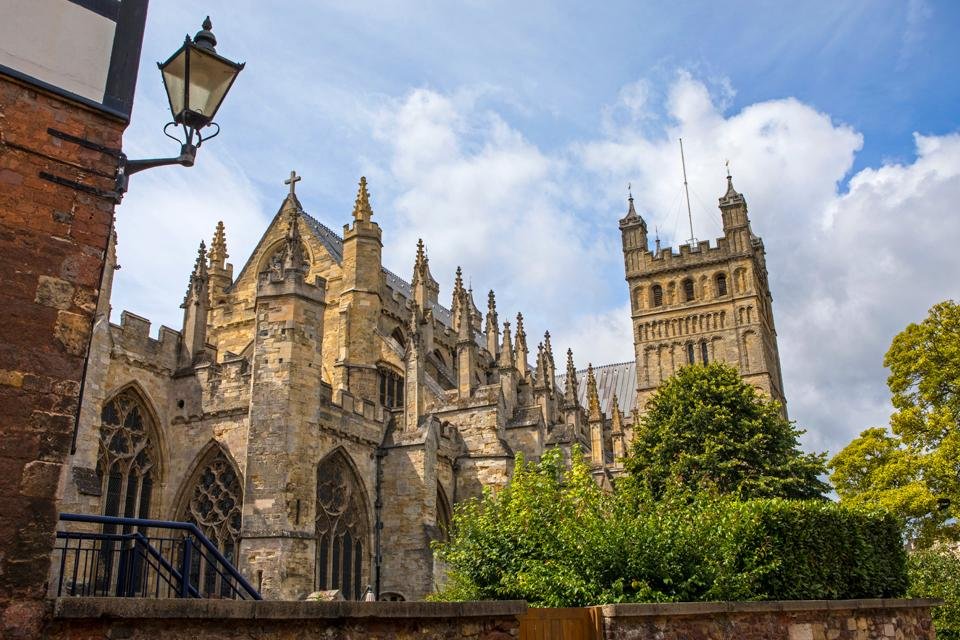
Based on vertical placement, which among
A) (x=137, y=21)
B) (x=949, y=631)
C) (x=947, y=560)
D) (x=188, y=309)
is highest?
(x=188, y=309)

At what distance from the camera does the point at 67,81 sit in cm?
702

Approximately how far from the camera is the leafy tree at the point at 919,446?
20.9 meters

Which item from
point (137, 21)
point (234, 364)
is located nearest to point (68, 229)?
point (137, 21)

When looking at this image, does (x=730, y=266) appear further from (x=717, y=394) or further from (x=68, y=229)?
(x=68, y=229)

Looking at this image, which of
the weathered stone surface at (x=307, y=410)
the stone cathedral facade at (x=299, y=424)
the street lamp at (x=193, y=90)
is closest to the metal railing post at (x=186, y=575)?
the weathered stone surface at (x=307, y=410)

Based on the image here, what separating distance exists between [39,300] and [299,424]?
1220cm

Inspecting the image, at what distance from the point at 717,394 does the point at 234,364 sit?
1394 cm

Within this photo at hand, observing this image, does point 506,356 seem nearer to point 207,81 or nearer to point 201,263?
point 201,263

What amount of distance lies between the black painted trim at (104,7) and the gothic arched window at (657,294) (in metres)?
52.4

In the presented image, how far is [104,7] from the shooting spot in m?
7.40

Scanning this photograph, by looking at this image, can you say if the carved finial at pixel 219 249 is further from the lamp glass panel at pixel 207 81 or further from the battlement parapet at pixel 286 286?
the lamp glass panel at pixel 207 81

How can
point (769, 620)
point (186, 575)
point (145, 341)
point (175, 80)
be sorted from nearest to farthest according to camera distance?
point (186, 575), point (175, 80), point (769, 620), point (145, 341)

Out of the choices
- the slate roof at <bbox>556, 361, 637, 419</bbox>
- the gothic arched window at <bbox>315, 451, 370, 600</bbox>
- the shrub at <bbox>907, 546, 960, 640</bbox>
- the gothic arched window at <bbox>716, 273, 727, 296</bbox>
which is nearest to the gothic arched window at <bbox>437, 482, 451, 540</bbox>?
the gothic arched window at <bbox>315, 451, 370, 600</bbox>

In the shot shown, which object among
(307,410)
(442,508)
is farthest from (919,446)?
(307,410)
